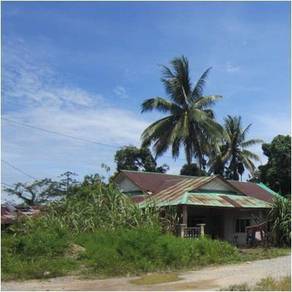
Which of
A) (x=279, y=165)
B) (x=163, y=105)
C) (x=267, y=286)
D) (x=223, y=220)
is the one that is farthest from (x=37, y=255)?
(x=279, y=165)

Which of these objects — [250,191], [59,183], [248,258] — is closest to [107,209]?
[248,258]

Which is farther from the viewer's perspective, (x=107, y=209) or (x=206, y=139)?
(x=206, y=139)

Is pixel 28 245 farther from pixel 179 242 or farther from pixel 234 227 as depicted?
pixel 234 227

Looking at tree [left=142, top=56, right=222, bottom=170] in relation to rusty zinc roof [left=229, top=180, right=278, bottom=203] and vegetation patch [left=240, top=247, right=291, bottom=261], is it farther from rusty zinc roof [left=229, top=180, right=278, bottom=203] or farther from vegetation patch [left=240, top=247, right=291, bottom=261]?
vegetation patch [left=240, top=247, right=291, bottom=261]

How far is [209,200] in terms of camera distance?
26578 mm

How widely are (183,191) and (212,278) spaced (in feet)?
43.6

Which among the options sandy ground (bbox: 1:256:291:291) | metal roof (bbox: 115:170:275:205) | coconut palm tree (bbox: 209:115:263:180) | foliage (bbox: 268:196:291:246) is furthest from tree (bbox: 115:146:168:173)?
sandy ground (bbox: 1:256:291:291)

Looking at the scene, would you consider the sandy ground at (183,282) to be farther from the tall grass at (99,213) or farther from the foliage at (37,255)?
the tall grass at (99,213)

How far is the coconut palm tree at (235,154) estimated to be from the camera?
45719 mm

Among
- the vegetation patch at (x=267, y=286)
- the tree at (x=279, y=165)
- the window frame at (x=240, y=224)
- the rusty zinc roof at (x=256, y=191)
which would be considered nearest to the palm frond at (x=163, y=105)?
the rusty zinc roof at (x=256, y=191)

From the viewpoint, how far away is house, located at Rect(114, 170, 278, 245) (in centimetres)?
2674

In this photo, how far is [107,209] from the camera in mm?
21766

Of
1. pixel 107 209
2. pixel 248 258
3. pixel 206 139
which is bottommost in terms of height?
pixel 248 258

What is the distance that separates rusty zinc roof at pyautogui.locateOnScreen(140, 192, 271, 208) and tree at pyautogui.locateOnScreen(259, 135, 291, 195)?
15337mm
